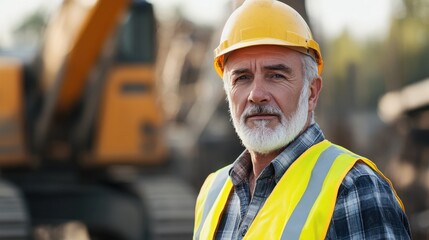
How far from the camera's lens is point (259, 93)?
2996 millimetres

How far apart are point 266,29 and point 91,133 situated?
7.23 meters

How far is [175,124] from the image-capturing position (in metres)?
15.3

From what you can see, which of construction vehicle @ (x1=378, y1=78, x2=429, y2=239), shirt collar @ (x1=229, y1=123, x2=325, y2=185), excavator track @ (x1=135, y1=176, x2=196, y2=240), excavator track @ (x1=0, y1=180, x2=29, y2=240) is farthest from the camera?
construction vehicle @ (x1=378, y1=78, x2=429, y2=239)

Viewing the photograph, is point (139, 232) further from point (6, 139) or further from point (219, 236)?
point (219, 236)

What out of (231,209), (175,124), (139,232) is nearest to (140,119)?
(139,232)

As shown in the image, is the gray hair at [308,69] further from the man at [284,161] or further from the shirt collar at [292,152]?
the shirt collar at [292,152]

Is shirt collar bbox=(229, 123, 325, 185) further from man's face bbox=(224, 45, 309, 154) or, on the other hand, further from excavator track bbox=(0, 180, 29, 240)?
excavator track bbox=(0, 180, 29, 240)

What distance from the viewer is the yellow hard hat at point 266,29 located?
2.99 metres

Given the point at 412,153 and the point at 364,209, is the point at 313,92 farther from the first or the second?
the point at 412,153

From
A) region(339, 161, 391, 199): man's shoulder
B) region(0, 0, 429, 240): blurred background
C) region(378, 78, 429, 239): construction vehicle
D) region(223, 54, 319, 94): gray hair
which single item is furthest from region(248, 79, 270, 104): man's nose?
region(378, 78, 429, 239): construction vehicle

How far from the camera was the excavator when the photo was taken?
9.80 meters

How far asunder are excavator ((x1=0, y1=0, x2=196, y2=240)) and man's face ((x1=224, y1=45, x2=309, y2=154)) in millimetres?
6464

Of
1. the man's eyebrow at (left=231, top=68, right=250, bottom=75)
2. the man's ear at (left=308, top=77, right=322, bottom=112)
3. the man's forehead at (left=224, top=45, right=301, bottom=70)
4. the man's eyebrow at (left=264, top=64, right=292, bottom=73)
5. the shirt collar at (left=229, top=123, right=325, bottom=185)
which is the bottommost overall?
the shirt collar at (left=229, top=123, right=325, bottom=185)

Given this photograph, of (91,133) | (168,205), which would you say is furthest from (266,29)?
(91,133)
